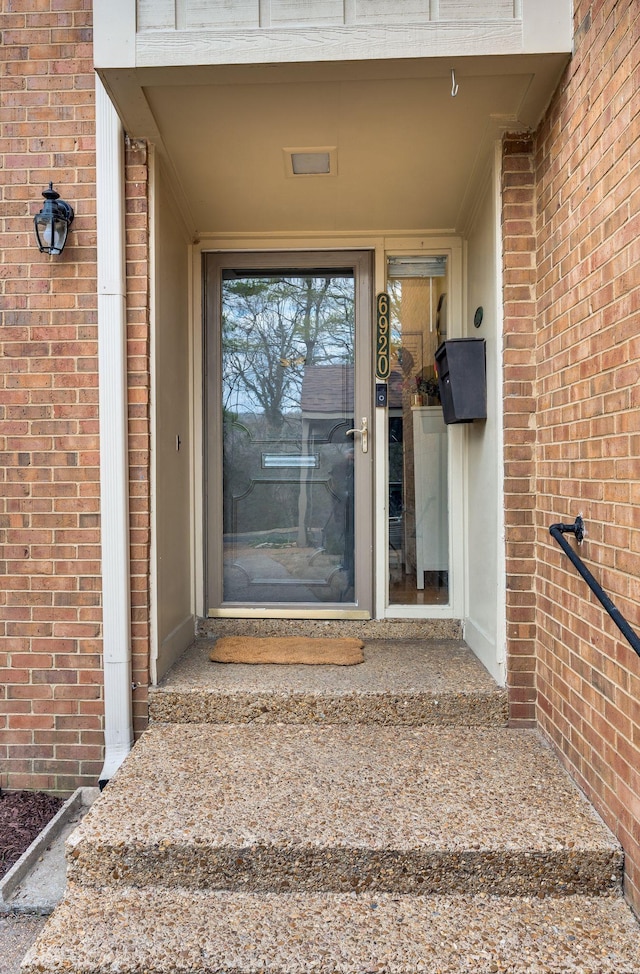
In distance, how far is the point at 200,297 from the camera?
3043 mm

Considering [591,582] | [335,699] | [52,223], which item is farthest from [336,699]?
[52,223]

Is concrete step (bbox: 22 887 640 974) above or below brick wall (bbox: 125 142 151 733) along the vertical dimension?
below

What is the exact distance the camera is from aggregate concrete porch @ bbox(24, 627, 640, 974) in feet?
4.50

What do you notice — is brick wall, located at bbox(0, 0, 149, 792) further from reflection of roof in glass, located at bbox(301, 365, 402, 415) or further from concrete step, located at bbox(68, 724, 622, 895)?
reflection of roof in glass, located at bbox(301, 365, 402, 415)

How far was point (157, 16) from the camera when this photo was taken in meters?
1.95

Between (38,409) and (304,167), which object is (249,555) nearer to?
(38,409)

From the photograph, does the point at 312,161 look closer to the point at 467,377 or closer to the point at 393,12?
the point at 393,12

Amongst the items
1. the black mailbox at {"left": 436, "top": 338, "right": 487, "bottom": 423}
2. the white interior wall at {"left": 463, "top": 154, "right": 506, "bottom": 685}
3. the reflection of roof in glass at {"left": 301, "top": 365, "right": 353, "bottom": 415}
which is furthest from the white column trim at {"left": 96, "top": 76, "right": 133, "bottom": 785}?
the white interior wall at {"left": 463, "top": 154, "right": 506, "bottom": 685}

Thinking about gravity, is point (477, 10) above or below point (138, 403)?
above

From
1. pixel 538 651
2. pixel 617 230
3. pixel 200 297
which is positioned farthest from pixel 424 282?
pixel 538 651

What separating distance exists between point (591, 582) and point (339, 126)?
73.7 inches

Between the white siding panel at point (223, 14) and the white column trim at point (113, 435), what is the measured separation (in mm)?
498

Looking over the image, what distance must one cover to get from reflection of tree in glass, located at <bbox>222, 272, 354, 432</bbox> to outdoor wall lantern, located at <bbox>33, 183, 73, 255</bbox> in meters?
1.00

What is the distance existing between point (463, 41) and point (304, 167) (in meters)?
0.77
